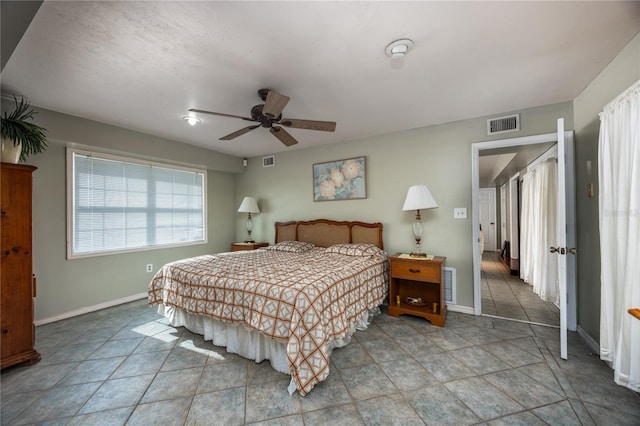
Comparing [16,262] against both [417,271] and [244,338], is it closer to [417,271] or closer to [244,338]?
[244,338]

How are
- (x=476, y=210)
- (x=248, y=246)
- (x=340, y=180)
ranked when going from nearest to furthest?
(x=476, y=210)
(x=340, y=180)
(x=248, y=246)

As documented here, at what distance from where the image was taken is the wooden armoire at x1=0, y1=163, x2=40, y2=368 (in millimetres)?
1972

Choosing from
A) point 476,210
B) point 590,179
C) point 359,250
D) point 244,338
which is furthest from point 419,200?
point 244,338

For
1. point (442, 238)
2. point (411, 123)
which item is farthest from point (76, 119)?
point (442, 238)

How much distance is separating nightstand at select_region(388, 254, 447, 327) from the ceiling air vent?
166cm

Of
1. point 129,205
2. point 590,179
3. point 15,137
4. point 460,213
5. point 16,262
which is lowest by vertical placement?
point 16,262

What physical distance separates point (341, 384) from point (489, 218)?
820 cm

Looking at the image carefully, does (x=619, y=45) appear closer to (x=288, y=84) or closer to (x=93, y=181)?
(x=288, y=84)

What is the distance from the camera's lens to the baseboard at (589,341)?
6.98 ft

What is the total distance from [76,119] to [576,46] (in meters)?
4.89

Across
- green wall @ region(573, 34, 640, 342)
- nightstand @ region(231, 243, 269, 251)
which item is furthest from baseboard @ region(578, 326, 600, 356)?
nightstand @ region(231, 243, 269, 251)

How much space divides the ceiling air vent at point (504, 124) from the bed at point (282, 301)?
6.63 feet

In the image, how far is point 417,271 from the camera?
9.34 feet

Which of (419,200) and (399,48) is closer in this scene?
(399,48)
